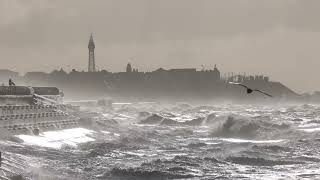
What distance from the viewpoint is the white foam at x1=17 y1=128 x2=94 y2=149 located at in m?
34.4

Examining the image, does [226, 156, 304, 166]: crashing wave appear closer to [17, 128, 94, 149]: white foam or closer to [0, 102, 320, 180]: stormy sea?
[0, 102, 320, 180]: stormy sea

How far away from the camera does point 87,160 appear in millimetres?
28406

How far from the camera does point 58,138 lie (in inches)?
1512

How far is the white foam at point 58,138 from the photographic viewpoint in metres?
34.4

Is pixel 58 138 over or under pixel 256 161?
over

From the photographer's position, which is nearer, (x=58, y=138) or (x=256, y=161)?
(x=256, y=161)

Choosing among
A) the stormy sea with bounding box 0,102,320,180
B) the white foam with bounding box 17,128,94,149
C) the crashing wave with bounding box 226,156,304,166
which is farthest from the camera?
the white foam with bounding box 17,128,94,149

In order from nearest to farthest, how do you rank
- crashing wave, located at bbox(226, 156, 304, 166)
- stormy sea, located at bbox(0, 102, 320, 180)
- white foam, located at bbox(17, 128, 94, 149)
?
stormy sea, located at bbox(0, 102, 320, 180), crashing wave, located at bbox(226, 156, 304, 166), white foam, located at bbox(17, 128, 94, 149)

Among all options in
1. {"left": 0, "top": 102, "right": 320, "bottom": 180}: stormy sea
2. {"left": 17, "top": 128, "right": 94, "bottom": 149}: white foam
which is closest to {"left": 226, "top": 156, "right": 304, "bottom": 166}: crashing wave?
{"left": 0, "top": 102, "right": 320, "bottom": 180}: stormy sea

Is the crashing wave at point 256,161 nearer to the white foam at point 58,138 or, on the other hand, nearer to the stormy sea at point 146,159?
the stormy sea at point 146,159

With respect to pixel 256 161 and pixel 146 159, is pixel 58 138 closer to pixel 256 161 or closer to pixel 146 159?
pixel 146 159

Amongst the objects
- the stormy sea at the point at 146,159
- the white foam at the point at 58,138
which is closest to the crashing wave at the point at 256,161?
the stormy sea at the point at 146,159

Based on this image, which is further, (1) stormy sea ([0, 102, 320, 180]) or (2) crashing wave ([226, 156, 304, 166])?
(2) crashing wave ([226, 156, 304, 166])

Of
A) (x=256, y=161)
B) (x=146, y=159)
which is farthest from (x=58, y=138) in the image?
(x=256, y=161)
